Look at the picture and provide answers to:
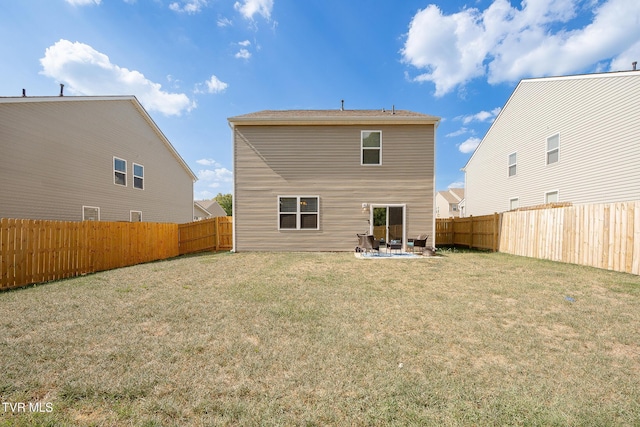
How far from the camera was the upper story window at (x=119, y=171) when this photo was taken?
42.5ft

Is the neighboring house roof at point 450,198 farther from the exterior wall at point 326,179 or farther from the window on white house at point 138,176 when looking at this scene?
the window on white house at point 138,176

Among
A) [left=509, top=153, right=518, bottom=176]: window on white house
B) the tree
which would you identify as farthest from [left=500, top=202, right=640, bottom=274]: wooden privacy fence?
the tree

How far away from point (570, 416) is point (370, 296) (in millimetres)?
3160

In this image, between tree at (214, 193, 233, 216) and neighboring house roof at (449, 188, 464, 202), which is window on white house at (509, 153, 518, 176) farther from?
tree at (214, 193, 233, 216)

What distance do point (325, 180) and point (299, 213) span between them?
6.22 ft

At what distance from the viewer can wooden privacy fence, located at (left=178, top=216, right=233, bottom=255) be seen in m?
13.1

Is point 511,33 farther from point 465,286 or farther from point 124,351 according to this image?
point 124,351

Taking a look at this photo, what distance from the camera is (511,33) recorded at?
1069 centimetres

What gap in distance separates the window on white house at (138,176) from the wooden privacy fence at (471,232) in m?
18.4

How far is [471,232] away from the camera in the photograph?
13953mm

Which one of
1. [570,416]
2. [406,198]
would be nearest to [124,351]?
[570,416]

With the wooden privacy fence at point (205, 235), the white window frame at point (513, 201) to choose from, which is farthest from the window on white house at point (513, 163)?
the wooden privacy fence at point (205, 235)

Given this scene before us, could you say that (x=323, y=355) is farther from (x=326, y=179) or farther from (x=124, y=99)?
(x=124, y=99)

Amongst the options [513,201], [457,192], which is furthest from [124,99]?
[457,192]
